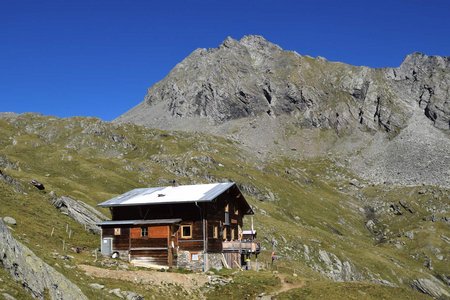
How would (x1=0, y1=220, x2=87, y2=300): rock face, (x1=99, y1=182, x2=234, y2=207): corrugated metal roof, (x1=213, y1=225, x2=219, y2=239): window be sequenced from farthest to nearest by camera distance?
(x1=213, y1=225, x2=219, y2=239): window < (x1=99, y1=182, x2=234, y2=207): corrugated metal roof < (x1=0, y1=220, x2=87, y2=300): rock face

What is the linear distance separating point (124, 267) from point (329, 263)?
71.0 m

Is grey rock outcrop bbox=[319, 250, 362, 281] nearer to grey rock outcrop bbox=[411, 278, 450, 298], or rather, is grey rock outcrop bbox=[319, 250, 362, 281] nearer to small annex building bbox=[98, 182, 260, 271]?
grey rock outcrop bbox=[411, 278, 450, 298]

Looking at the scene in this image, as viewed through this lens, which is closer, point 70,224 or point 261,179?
point 70,224

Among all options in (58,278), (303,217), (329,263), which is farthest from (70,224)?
(303,217)

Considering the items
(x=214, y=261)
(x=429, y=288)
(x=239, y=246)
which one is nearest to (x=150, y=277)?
(x=214, y=261)

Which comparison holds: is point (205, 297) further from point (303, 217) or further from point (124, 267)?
point (303, 217)

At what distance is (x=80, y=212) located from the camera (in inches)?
2810

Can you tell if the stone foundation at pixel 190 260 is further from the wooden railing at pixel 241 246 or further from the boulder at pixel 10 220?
the boulder at pixel 10 220

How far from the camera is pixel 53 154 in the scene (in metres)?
139

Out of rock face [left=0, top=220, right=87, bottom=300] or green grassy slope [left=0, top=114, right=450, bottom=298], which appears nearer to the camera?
rock face [left=0, top=220, right=87, bottom=300]

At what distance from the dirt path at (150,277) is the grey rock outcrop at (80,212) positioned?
25.7m

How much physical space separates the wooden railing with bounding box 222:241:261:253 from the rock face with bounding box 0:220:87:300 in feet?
102

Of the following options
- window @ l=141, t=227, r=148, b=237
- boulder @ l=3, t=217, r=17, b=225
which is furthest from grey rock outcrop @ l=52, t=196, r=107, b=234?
boulder @ l=3, t=217, r=17, b=225

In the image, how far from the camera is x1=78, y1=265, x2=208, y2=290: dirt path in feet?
139
